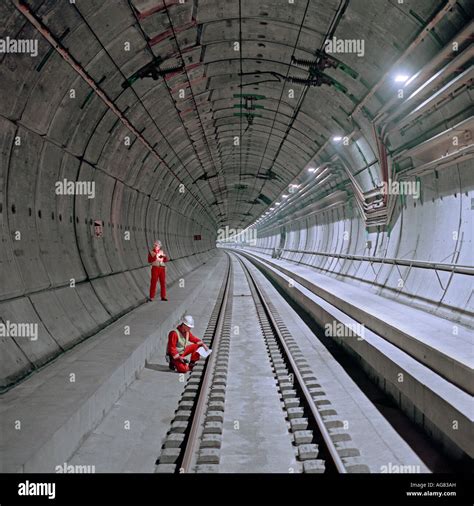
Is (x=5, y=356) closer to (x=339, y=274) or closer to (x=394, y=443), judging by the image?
(x=394, y=443)

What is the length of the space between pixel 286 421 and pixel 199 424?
1.13 m

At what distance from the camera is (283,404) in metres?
6.47

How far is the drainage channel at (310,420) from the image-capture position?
4.52 metres

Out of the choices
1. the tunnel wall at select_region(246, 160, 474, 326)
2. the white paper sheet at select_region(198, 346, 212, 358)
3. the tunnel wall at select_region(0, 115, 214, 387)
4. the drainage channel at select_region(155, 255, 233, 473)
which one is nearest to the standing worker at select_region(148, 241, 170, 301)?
the tunnel wall at select_region(0, 115, 214, 387)

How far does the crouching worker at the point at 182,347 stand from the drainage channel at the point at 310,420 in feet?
4.87

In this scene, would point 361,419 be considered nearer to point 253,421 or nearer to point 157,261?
point 253,421

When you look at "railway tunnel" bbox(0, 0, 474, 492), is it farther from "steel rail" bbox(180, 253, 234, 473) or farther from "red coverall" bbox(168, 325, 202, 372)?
"red coverall" bbox(168, 325, 202, 372)

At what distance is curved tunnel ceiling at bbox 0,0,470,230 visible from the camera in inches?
249

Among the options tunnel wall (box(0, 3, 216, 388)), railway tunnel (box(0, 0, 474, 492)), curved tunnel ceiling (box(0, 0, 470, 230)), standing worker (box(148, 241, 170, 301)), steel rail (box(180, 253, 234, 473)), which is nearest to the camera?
steel rail (box(180, 253, 234, 473))

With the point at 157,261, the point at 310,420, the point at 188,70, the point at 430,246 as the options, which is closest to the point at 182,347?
the point at 310,420

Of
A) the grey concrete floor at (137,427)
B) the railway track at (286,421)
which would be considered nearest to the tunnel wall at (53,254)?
the grey concrete floor at (137,427)

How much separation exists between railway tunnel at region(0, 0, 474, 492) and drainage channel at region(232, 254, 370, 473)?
0.03m

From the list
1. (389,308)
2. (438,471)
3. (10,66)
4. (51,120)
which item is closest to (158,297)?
(389,308)

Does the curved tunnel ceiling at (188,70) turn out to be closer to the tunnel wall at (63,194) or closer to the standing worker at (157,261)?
the tunnel wall at (63,194)
